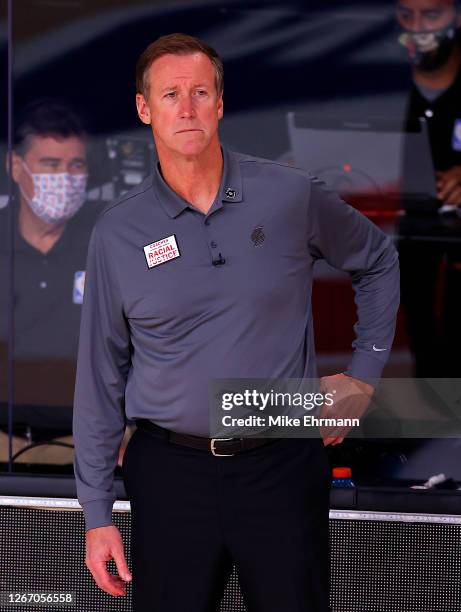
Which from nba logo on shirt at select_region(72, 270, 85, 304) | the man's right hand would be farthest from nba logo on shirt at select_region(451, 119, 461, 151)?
the man's right hand

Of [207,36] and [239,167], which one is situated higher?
[207,36]

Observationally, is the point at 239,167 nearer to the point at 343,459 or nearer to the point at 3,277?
the point at 343,459

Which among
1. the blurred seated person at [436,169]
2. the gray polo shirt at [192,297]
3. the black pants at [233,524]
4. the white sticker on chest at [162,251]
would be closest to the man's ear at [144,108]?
the gray polo shirt at [192,297]

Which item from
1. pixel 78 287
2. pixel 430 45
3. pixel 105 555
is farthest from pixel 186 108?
pixel 430 45

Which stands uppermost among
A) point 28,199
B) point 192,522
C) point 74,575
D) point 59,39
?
point 59,39

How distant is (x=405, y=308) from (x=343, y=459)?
1.20 meters

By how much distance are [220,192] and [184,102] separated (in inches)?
8.0

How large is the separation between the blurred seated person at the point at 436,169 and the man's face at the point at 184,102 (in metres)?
2.86

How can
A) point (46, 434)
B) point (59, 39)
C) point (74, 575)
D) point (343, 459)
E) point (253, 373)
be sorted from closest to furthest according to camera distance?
1. point (253, 373)
2. point (74, 575)
3. point (343, 459)
4. point (46, 434)
5. point (59, 39)

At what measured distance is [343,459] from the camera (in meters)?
4.32

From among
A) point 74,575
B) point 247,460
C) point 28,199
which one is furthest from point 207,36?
point 247,460

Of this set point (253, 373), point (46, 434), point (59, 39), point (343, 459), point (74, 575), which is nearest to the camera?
point (253, 373)

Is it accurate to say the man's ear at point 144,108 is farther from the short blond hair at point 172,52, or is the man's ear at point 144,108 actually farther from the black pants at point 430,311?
the black pants at point 430,311

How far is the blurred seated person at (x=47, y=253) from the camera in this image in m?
4.91
